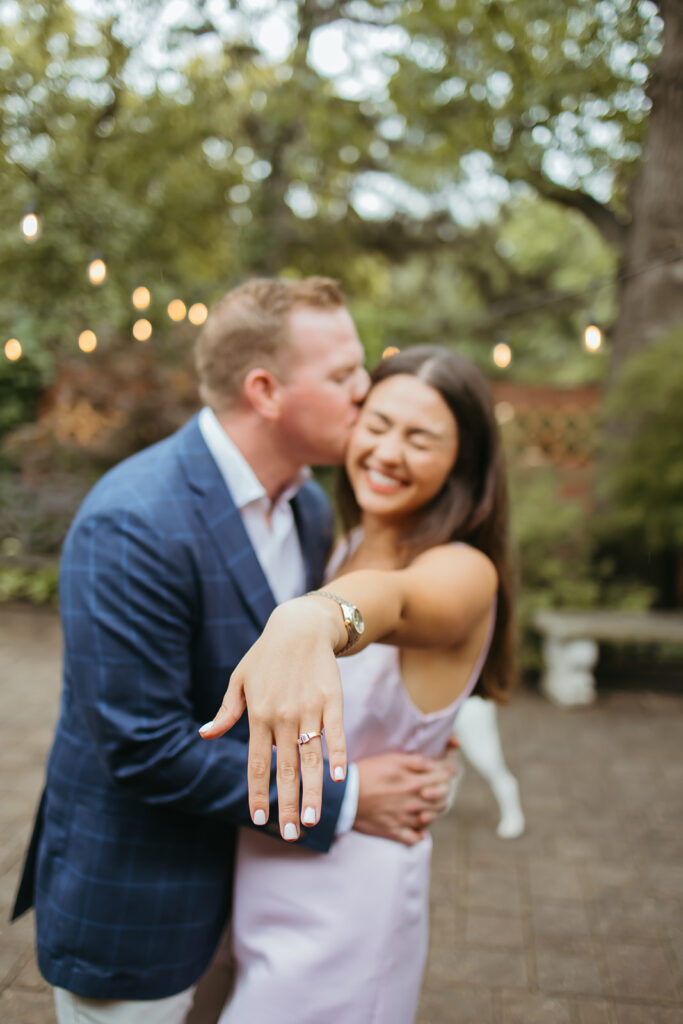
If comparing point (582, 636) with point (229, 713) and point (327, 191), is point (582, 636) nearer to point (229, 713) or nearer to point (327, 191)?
point (229, 713)

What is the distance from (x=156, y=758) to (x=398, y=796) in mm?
438

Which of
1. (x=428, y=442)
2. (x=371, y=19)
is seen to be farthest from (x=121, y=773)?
(x=371, y=19)

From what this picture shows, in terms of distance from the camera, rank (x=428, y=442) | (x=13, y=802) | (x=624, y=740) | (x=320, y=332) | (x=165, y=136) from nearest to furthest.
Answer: (x=428, y=442), (x=320, y=332), (x=13, y=802), (x=624, y=740), (x=165, y=136)

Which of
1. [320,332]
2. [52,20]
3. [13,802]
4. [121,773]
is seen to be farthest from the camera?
[52,20]

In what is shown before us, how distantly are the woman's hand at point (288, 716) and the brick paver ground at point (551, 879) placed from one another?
35.5 inches

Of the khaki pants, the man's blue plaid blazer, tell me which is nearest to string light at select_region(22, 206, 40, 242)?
the man's blue plaid blazer

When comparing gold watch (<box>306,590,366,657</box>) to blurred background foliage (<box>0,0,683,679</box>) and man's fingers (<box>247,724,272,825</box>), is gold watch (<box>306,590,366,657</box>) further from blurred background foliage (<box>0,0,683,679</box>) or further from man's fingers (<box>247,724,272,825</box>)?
blurred background foliage (<box>0,0,683,679</box>)

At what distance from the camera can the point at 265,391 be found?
166 cm

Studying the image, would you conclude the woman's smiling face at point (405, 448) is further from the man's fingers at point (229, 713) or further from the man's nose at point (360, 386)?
the man's fingers at point (229, 713)

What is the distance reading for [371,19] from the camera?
568 centimetres

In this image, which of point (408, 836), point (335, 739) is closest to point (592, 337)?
point (408, 836)

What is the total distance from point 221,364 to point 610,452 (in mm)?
4461

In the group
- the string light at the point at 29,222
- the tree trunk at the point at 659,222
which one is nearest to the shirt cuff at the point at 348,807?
the tree trunk at the point at 659,222

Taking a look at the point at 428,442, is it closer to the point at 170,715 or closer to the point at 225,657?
the point at 225,657
